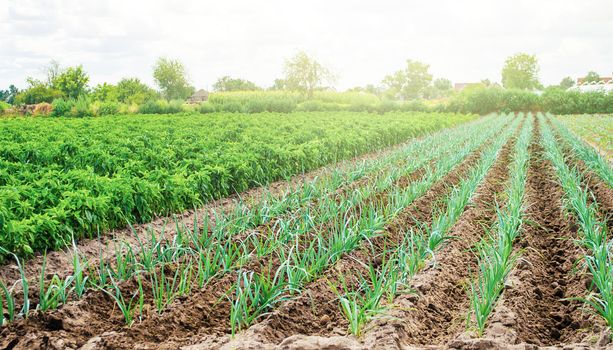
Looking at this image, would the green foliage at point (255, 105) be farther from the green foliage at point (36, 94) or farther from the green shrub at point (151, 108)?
the green foliage at point (36, 94)

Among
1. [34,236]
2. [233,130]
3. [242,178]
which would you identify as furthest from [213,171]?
[233,130]

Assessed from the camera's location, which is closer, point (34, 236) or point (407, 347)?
point (407, 347)

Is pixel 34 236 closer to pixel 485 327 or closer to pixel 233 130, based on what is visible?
pixel 485 327

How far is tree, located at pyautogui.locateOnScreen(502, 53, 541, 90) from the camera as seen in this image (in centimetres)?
8681

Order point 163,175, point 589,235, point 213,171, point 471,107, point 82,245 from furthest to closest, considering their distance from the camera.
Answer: point 471,107 → point 213,171 → point 163,175 → point 82,245 → point 589,235

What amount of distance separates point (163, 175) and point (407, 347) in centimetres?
513

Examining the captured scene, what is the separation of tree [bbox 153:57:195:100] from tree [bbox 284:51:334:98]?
63.2 ft

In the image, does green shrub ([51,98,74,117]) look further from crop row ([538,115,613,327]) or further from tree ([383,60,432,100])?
tree ([383,60,432,100])

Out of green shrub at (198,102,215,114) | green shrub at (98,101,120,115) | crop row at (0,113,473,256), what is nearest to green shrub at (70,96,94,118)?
green shrub at (98,101,120,115)

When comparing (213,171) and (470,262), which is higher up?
(213,171)

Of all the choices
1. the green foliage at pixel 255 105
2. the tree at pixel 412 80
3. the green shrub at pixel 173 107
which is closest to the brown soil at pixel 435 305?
the green shrub at pixel 173 107

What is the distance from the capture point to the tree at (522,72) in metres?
86.8

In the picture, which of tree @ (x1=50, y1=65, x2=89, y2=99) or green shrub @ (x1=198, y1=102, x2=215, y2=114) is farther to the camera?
tree @ (x1=50, y1=65, x2=89, y2=99)

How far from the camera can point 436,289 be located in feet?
14.1
